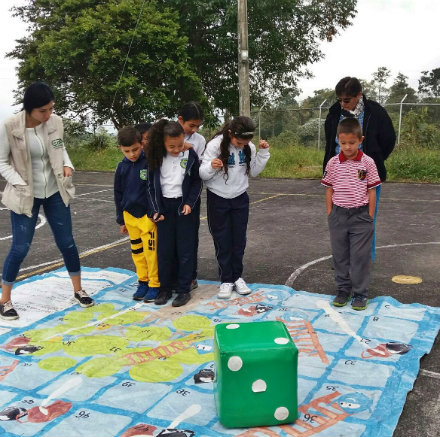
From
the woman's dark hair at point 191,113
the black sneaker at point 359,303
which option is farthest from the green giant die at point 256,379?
the woman's dark hair at point 191,113

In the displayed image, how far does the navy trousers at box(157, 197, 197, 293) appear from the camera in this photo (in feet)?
13.9

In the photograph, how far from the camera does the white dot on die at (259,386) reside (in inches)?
96.1

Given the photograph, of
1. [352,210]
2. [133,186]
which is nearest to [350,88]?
[352,210]

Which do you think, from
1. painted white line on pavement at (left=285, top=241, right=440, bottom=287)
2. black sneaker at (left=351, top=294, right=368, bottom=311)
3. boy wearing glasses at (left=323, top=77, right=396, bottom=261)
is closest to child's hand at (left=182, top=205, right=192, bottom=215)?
painted white line on pavement at (left=285, top=241, right=440, bottom=287)

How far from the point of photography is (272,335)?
2.55 meters

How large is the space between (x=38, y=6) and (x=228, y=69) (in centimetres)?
924

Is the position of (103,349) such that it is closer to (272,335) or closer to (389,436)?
(272,335)

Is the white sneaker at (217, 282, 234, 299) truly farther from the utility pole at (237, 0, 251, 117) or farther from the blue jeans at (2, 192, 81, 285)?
the utility pole at (237, 0, 251, 117)

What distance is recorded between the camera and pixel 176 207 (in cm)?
421

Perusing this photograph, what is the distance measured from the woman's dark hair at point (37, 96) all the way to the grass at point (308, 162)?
11030mm

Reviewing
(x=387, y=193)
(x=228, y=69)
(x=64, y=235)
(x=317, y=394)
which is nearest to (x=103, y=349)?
(x=64, y=235)

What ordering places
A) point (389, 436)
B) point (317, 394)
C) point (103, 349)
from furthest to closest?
1. point (103, 349)
2. point (317, 394)
3. point (389, 436)

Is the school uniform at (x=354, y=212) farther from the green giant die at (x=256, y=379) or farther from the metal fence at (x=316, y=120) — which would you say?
the metal fence at (x=316, y=120)

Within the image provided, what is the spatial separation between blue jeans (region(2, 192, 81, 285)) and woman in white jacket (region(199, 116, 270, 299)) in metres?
1.16
